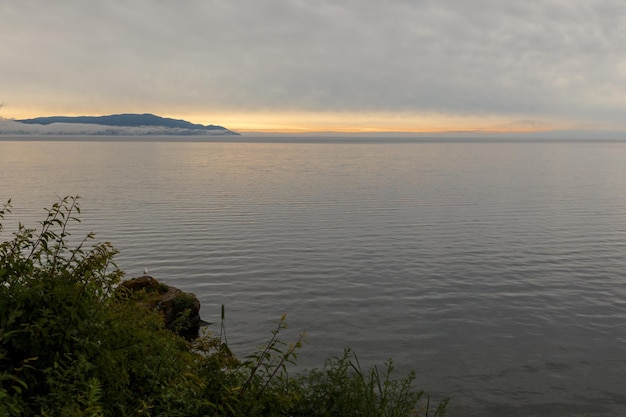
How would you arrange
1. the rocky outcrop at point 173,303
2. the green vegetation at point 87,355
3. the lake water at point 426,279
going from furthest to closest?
the rocky outcrop at point 173,303
the lake water at point 426,279
the green vegetation at point 87,355

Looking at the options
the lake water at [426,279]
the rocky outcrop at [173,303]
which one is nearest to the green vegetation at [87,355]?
the lake water at [426,279]

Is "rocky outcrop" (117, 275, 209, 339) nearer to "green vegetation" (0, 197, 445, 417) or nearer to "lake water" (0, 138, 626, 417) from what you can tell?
"lake water" (0, 138, 626, 417)

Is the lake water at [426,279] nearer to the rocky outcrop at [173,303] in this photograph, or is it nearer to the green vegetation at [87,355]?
the rocky outcrop at [173,303]

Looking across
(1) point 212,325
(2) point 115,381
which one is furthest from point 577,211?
(2) point 115,381

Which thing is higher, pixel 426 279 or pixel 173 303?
pixel 173 303

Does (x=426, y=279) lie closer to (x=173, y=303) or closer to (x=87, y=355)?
(x=173, y=303)

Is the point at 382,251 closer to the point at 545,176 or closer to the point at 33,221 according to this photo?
the point at 33,221

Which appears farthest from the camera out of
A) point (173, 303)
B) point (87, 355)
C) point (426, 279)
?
point (426, 279)

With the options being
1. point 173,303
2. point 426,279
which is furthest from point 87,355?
point 426,279

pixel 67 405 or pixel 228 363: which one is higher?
pixel 67 405

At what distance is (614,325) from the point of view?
27.0 m

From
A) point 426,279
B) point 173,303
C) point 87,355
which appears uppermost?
point 87,355

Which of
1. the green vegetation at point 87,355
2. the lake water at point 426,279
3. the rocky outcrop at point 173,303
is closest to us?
the green vegetation at point 87,355

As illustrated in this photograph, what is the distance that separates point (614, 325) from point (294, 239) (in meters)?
27.4
